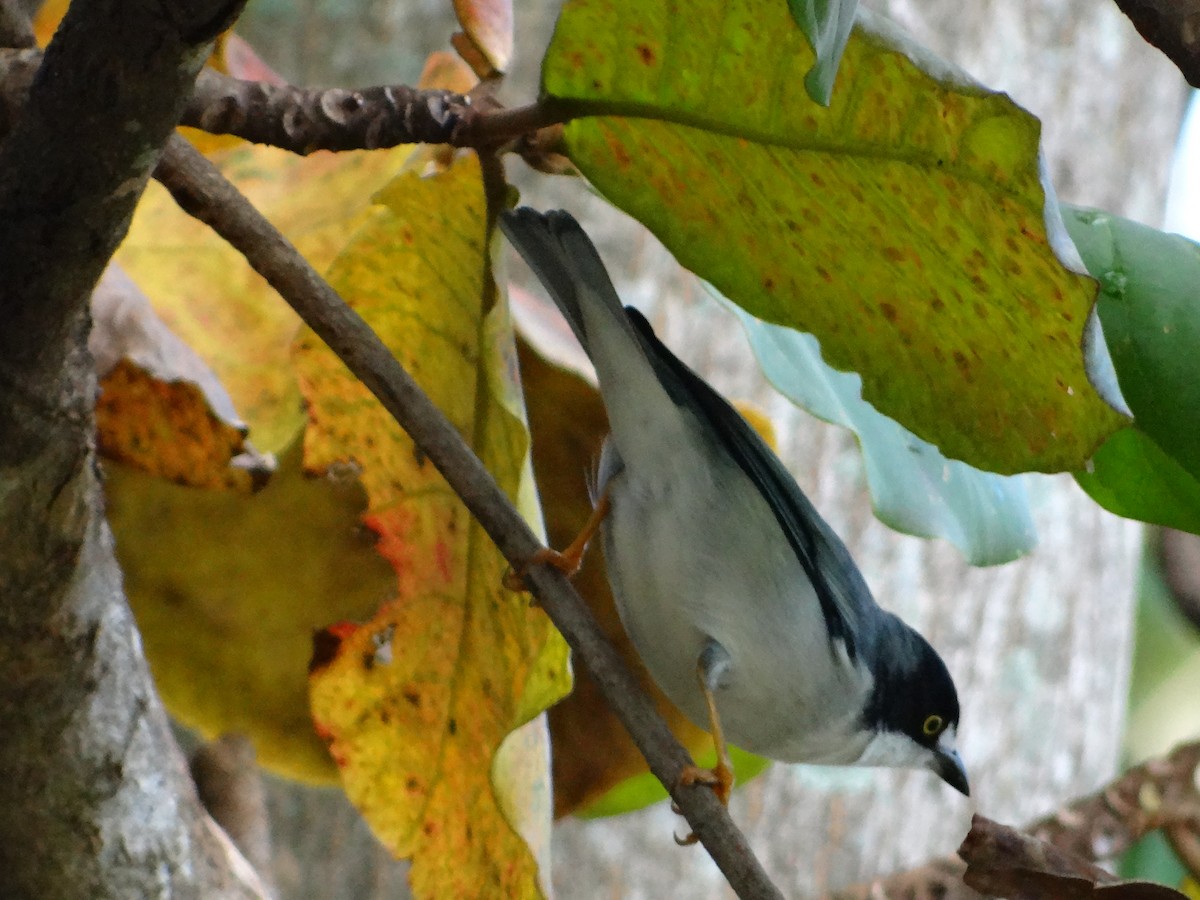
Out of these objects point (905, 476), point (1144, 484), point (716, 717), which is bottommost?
point (716, 717)

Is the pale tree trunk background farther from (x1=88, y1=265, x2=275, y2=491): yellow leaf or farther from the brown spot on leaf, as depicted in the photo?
(x1=88, y1=265, x2=275, y2=491): yellow leaf

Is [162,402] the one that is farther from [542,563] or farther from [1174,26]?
[1174,26]

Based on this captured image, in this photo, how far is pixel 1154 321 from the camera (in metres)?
1.03

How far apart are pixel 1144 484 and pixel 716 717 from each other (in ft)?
1.69

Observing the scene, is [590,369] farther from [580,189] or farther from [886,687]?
[580,189]

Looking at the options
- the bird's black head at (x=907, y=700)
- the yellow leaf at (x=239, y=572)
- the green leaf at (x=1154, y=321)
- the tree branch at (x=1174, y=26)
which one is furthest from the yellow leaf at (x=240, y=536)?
the tree branch at (x=1174, y=26)

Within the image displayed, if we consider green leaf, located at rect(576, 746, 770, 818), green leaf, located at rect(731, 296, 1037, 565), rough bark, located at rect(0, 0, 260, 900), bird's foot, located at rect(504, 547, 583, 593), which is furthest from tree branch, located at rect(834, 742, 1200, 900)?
rough bark, located at rect(0, 0, 260, 900)

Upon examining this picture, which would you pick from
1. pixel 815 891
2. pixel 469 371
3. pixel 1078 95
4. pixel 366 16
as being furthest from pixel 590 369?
pixel 1078 95

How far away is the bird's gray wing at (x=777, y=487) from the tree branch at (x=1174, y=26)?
0.76 meters

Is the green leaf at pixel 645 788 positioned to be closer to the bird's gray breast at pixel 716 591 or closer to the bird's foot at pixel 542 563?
the bird's gray breast at pixel 716 591

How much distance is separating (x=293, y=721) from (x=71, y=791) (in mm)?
628

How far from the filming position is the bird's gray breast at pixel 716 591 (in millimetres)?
1474

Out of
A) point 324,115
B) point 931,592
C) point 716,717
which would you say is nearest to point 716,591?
point 716,717

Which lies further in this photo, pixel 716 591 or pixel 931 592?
pixel 931 592
